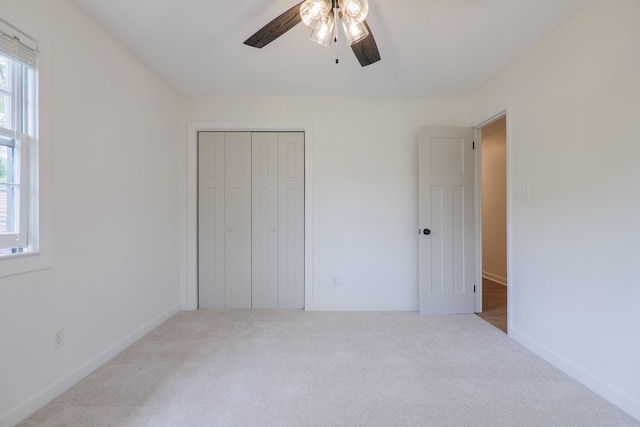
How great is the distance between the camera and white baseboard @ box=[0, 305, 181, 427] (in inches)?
58.4

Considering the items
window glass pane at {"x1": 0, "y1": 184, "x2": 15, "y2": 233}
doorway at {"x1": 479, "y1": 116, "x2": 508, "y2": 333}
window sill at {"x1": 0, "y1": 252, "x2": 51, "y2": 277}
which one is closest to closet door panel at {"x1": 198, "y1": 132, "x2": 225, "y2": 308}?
window sill at {"x1": 0, "y1": 252, "x2": 51, "y2": 277}

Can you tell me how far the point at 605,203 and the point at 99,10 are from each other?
3444mm

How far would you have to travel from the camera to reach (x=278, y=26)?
1.63 meters

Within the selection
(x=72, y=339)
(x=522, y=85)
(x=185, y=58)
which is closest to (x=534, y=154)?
(x=522, y=85)

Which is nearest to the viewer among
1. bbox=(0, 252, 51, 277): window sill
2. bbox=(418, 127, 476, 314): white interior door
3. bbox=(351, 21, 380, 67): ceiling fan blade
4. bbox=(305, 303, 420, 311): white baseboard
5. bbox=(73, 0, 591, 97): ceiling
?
bbox=(0, 252, 51, 277): window sill

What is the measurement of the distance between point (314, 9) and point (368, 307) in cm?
284

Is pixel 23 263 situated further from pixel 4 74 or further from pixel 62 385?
pixel 4 74

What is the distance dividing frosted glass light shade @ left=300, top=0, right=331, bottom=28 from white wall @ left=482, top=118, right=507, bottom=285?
378 cm

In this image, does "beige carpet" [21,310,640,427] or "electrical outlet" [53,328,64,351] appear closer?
"beige carpet" [21,310,640,427]

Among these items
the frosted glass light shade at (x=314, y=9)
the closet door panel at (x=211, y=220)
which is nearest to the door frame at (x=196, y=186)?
the closet door panel at (x=211, y=220)

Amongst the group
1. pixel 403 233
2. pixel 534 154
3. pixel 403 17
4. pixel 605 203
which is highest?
pixel 403 17

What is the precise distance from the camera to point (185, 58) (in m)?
2.47

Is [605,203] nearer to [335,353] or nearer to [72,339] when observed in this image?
[335,353]

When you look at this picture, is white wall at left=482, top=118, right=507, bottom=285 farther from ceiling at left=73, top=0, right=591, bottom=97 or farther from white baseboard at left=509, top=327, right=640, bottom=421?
white baseboard at left=509, top=327, right=640, bottom=421
